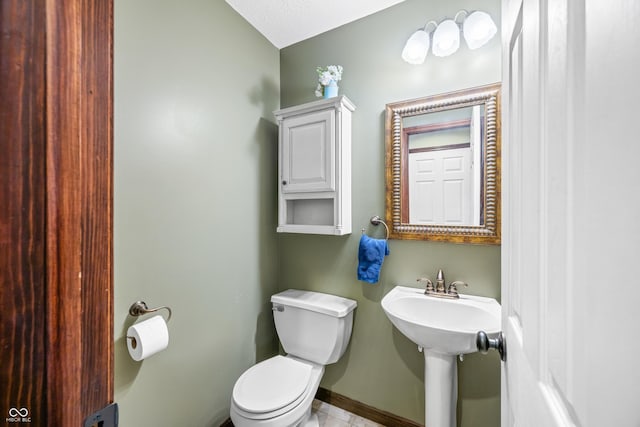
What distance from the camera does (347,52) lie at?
1690mm

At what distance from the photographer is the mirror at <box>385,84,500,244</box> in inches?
51.1

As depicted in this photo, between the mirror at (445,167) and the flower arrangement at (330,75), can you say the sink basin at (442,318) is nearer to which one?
the mirror at (445,167)

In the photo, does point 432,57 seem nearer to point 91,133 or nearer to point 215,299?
point 91,133

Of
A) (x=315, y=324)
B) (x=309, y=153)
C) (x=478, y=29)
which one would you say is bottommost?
(x=315, y=324)

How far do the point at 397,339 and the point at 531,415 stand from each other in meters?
1.12

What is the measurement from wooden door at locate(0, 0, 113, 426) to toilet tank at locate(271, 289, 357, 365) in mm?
1234

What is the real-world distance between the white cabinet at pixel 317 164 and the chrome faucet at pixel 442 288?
0.56m

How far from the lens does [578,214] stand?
1.03 ft

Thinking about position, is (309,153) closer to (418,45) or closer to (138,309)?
(418,45)

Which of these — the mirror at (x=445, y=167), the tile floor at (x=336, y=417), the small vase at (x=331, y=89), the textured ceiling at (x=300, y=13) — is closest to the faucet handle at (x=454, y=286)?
the mirror at (x=445, y=167)

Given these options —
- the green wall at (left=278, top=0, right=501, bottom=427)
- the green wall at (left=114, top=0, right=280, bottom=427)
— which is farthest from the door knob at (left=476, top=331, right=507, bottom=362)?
the green wall at (left=114, top=0, right=280, bottom=427)

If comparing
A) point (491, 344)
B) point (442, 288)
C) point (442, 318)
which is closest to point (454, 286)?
point (442, 288)

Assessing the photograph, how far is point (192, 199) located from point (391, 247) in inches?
44.8

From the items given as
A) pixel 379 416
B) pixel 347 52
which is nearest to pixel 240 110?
pixel 347 52
